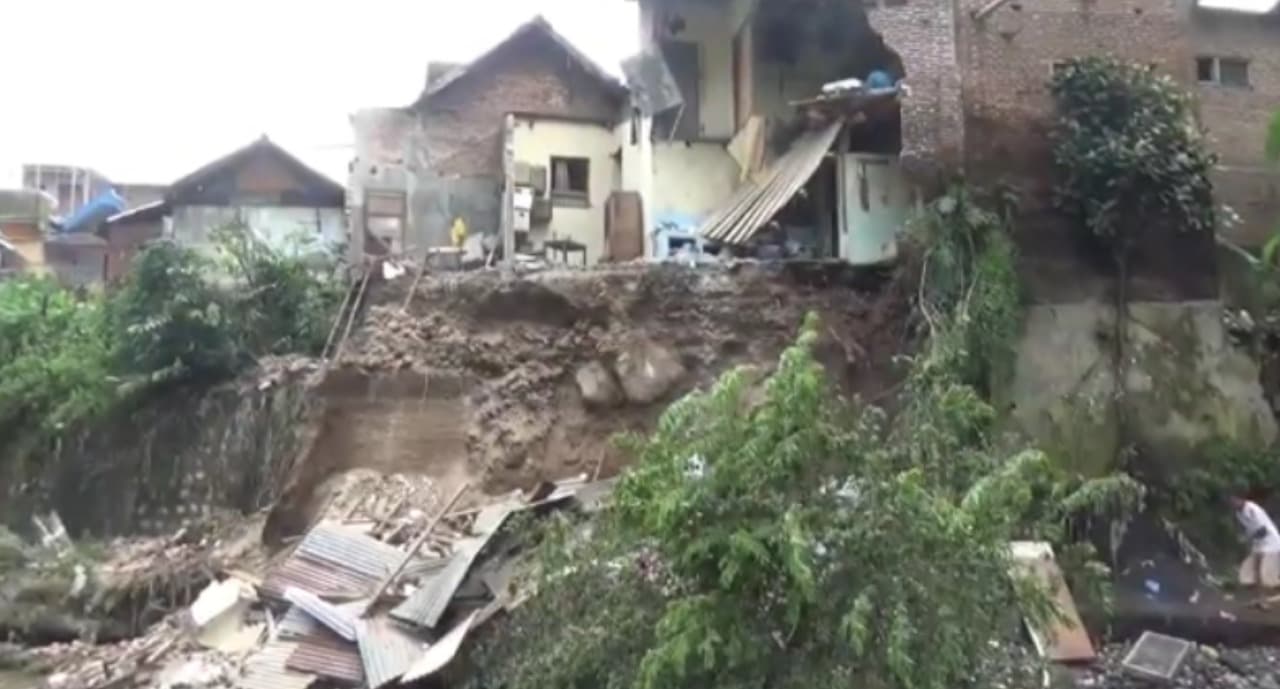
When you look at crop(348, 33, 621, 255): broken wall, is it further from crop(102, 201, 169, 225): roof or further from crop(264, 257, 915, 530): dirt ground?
crop(264, 257, 915, 530): dirt ground

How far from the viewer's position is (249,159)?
19.5 metres

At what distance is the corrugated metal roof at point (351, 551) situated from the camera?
32.3 feet

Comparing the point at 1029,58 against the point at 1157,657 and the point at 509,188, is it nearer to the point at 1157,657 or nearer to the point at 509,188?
the point at 1157,657

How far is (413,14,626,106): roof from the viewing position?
59.6 ft

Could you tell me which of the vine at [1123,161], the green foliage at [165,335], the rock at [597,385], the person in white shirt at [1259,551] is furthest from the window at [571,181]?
the person in white shirt at [1259,551]

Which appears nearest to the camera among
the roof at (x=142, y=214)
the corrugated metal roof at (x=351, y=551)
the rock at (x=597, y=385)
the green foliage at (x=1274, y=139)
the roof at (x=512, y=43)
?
Result: the green foliage at (x=1274, y=139)

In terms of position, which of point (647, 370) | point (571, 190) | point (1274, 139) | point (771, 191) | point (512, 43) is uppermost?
point (512, 43)

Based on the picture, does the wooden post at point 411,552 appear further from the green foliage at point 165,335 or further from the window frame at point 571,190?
the window frame at point 571,190

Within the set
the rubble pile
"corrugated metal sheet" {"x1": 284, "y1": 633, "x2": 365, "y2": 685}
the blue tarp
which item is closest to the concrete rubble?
"corrugated metal sheet" {"x1": 284, "y1": 633, "x2": 365, "y2": 685}

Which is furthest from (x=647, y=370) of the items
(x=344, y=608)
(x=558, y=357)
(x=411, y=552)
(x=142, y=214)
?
(x=142, y=214)

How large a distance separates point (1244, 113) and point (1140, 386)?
522 centimetres

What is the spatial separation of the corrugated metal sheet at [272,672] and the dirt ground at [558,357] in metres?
3.24

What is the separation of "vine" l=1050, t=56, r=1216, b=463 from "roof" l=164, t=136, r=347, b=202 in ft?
38.4

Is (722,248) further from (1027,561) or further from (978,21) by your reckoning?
(1027,561)
